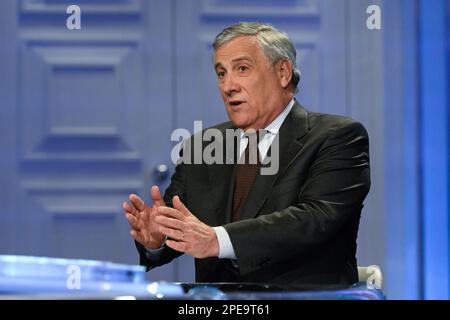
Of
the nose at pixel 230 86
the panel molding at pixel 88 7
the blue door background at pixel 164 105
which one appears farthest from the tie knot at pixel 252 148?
the panel molding at pixel 88 7

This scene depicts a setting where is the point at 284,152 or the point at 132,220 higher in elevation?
the point at 284,152

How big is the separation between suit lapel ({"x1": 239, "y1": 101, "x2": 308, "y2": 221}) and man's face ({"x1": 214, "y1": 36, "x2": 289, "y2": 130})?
5cm

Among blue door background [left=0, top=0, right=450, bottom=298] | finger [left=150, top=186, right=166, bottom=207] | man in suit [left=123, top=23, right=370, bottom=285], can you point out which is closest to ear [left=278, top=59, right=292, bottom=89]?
man in suit [left=123, top=23, right=370, bottom=285]

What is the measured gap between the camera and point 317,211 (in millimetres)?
1590

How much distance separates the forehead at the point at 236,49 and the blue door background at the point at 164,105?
796 mm

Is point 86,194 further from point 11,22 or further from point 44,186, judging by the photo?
point 11,22

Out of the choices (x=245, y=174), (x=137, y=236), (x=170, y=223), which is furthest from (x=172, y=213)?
(x=245, y=174)

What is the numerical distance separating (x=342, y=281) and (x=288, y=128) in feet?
1.23

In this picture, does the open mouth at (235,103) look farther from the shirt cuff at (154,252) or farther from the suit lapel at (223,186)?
the shirt cuff at (154,252)

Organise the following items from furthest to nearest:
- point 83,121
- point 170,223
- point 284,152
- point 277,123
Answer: point 83,121 < point 277,123 < point 284,152 < point 170,223

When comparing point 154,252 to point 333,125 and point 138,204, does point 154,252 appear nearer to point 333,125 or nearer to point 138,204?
point 138,204

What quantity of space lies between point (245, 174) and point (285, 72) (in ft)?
0.95

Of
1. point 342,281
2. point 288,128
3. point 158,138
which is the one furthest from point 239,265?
point 158,138

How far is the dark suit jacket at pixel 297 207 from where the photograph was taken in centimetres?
155
